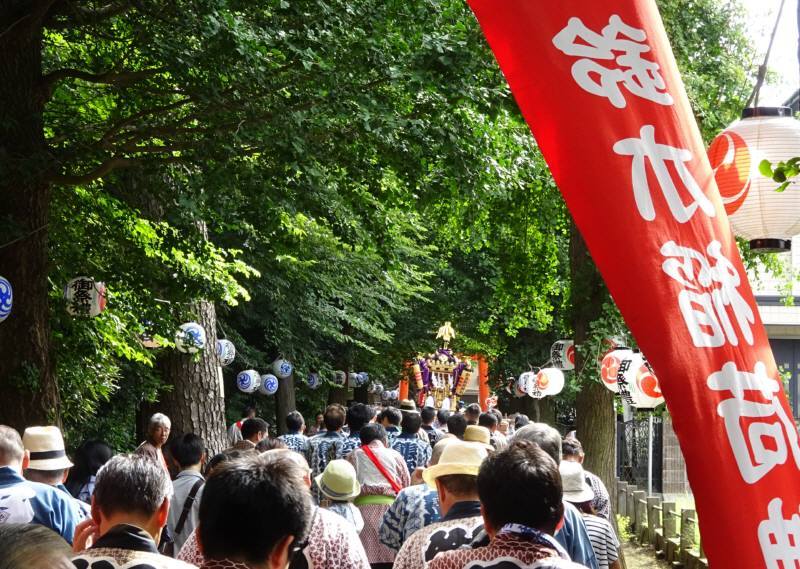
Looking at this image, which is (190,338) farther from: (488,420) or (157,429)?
(488,420)

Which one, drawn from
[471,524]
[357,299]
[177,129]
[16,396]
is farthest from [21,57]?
[357,299]

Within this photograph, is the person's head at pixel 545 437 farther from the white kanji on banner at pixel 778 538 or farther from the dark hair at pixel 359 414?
the dark hair at pixel 359 414

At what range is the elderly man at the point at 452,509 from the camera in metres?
4.83

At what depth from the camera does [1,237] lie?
30.5 feet

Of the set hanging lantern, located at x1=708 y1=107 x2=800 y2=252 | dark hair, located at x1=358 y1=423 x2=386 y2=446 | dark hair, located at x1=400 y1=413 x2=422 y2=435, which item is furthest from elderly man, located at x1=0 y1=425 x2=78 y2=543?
dark hair, located at x1=400 y1=413 x2=422 y2=435

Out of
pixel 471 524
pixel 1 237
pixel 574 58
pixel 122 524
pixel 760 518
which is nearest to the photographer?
pixel 760 518

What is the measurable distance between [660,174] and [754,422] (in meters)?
0.72

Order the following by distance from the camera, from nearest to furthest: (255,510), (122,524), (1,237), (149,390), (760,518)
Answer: (760,518), (255,510), (122,524), (1,237), (149,390)

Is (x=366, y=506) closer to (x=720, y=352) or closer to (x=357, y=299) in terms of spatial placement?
(x=720, y=352)

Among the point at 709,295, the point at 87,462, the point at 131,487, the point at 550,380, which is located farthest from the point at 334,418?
the point at 550,380

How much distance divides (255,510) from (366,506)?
21.8 feet

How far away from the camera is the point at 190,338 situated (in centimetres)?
1279

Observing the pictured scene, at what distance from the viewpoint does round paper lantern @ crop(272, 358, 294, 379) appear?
87.2 ft

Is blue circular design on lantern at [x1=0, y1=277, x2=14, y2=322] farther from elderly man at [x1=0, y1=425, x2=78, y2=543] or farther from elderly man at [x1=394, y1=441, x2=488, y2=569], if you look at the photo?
elderly man at [x1=394, y1=441, x2=488, y2=569]
